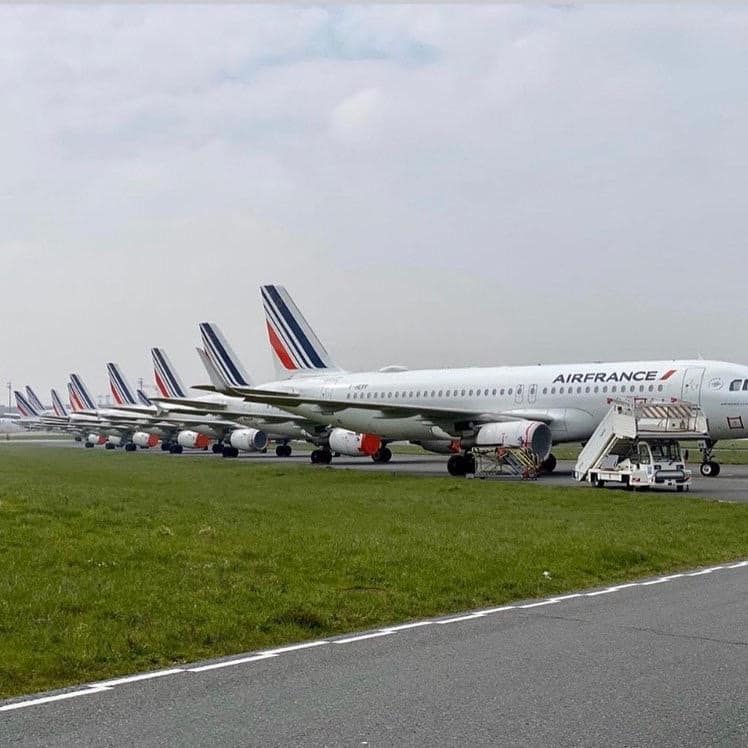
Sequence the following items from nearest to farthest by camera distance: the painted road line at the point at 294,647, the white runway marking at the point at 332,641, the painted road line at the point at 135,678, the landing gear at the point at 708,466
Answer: the white runway marking at the point at 332,641 → the painted road line at the point at 135,678 → the painted road line at the point at 294,647 → the landing gear at the point at 708,466

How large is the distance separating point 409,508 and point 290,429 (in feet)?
115

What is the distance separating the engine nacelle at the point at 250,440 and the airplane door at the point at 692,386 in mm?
34809

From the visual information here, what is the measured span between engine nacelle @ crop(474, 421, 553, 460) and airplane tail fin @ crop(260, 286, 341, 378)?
56.3 ft

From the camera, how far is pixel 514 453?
3791 cm

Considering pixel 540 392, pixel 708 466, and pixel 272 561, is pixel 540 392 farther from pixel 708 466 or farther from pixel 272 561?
pixel 272 561

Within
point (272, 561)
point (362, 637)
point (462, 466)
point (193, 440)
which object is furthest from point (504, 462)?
point (193, 440)

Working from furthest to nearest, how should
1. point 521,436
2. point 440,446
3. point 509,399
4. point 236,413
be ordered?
point 236,413 < point 440,446 < point 509,399 < point 521,436

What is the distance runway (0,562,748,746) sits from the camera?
6.72 metres

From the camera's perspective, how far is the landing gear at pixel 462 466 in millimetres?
40938

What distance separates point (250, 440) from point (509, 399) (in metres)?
28.7

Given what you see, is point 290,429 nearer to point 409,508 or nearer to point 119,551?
point 409,508

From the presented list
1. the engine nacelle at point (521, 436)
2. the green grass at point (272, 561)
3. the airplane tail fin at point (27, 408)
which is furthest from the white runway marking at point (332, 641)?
the airplane tail fin at point (27, 408)

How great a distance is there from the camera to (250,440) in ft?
221

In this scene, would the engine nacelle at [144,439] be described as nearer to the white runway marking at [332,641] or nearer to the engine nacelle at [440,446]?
the engine nacelle at [440,446]
